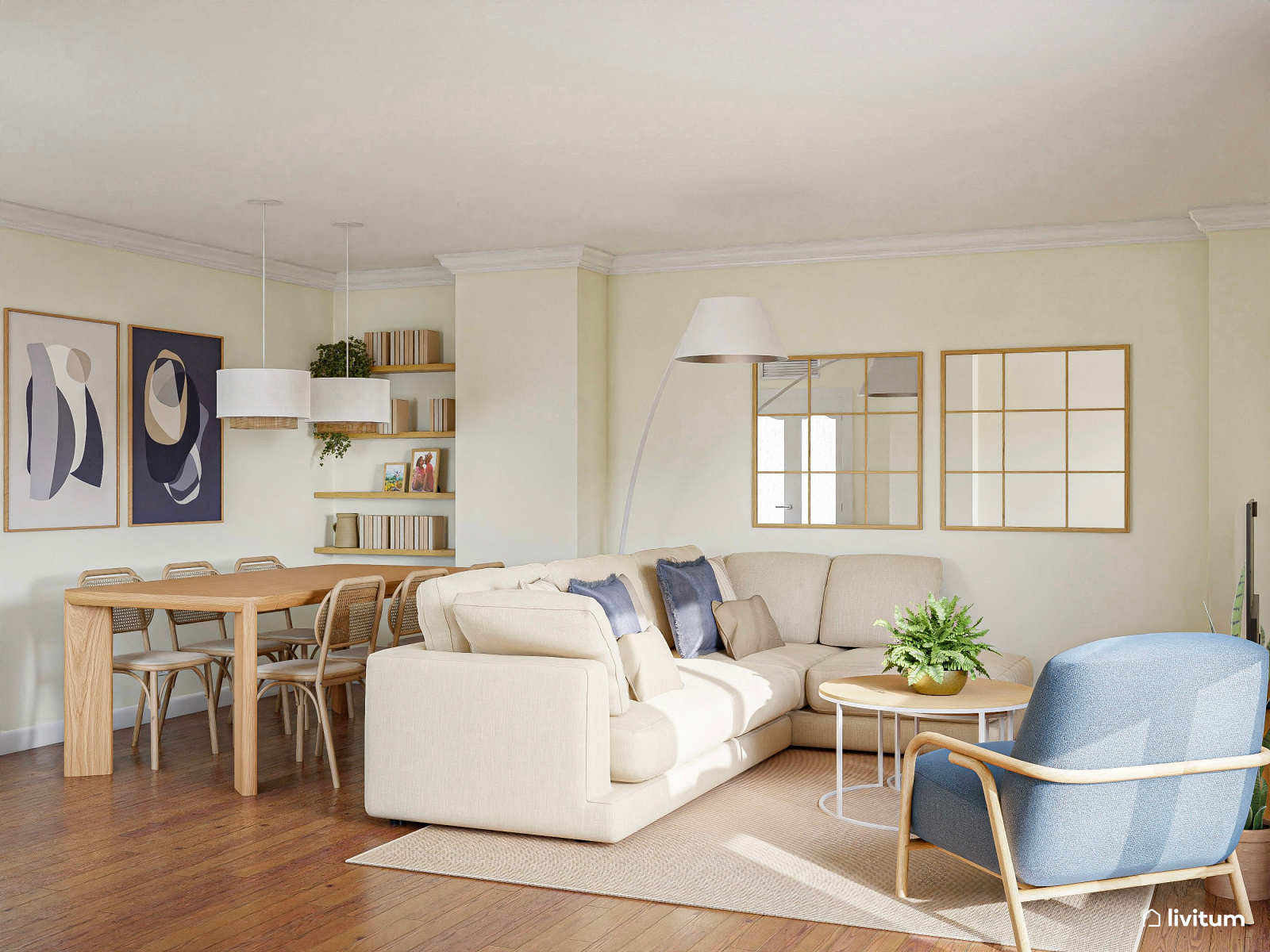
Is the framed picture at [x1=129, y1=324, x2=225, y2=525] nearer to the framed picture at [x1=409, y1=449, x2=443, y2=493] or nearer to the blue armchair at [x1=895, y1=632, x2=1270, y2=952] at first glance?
the framed picture at [x1=409, y1=449, x2=443, y2=493]

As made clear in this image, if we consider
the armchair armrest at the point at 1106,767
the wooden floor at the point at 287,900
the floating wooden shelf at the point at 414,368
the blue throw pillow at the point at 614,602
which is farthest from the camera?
the floating wooden shelf at the point at 414,368

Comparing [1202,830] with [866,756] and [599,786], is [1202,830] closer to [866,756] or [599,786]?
[599,786]

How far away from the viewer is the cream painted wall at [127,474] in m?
5.63

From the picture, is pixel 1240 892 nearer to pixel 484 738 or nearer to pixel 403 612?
pixel 484 738

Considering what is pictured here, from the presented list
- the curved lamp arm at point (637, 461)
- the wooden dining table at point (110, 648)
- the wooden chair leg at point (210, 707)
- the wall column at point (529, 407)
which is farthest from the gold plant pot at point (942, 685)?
the wooden chair leg at point (210, 707)

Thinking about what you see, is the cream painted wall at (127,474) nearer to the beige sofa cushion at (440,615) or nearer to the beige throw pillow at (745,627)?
the beige sofa cushion at (440,615)

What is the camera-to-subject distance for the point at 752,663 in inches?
211

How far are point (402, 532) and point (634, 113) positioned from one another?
389 cm

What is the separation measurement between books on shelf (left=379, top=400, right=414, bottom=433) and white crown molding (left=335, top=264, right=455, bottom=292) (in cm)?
77

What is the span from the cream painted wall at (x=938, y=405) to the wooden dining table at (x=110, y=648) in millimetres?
2453

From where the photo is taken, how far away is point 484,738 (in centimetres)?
400

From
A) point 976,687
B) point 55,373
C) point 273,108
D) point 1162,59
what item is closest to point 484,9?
point 273,108

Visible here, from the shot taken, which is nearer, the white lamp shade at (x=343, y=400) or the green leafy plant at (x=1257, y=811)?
the green leafy plant at (x=1257, y=811)

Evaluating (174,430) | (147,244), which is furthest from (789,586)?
(147,244)
